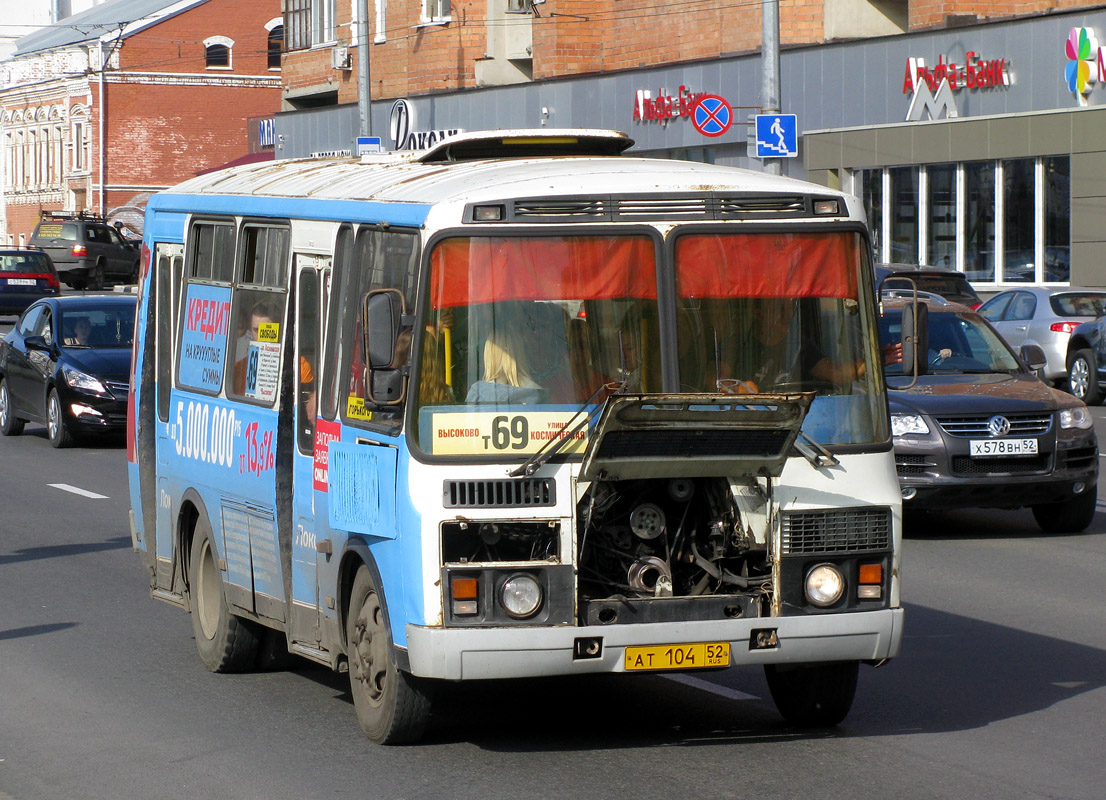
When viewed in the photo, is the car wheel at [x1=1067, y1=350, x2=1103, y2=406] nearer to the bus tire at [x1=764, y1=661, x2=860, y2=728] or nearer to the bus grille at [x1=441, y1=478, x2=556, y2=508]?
the bus tire at [x1=764, y1=661, x2=860, y2=728]

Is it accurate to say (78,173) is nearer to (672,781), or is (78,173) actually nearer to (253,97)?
(253,97)

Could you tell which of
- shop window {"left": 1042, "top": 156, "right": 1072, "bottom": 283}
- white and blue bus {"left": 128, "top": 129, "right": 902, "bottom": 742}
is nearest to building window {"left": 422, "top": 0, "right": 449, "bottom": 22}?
shop window {"left": 1042, "top": 156, "right": 1072, "bottom": 283}

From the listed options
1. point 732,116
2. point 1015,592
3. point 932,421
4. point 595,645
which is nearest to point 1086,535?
point 932,421

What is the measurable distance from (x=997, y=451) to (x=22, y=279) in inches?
1475

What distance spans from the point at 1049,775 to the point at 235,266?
4177 millimetres

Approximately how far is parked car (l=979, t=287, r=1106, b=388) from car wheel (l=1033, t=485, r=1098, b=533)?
1256 centimetres

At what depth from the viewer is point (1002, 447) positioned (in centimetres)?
1308

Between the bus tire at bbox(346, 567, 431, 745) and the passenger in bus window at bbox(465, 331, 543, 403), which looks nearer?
the passenger in bus window at bbox(465, 331, 543, 403)

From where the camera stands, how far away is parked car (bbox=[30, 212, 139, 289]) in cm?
5781

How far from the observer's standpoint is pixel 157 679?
8.69 m

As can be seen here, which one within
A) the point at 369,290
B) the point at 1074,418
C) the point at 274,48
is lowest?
the point at 1074,418

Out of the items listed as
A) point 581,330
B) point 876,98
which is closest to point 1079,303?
point 876,98

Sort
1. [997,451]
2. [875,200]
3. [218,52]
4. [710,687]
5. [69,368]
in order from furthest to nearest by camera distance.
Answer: [218,52]
[875,200]
[69,368]
[997,451]
[710,687]

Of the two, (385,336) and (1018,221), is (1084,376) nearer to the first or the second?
(1018,221)
